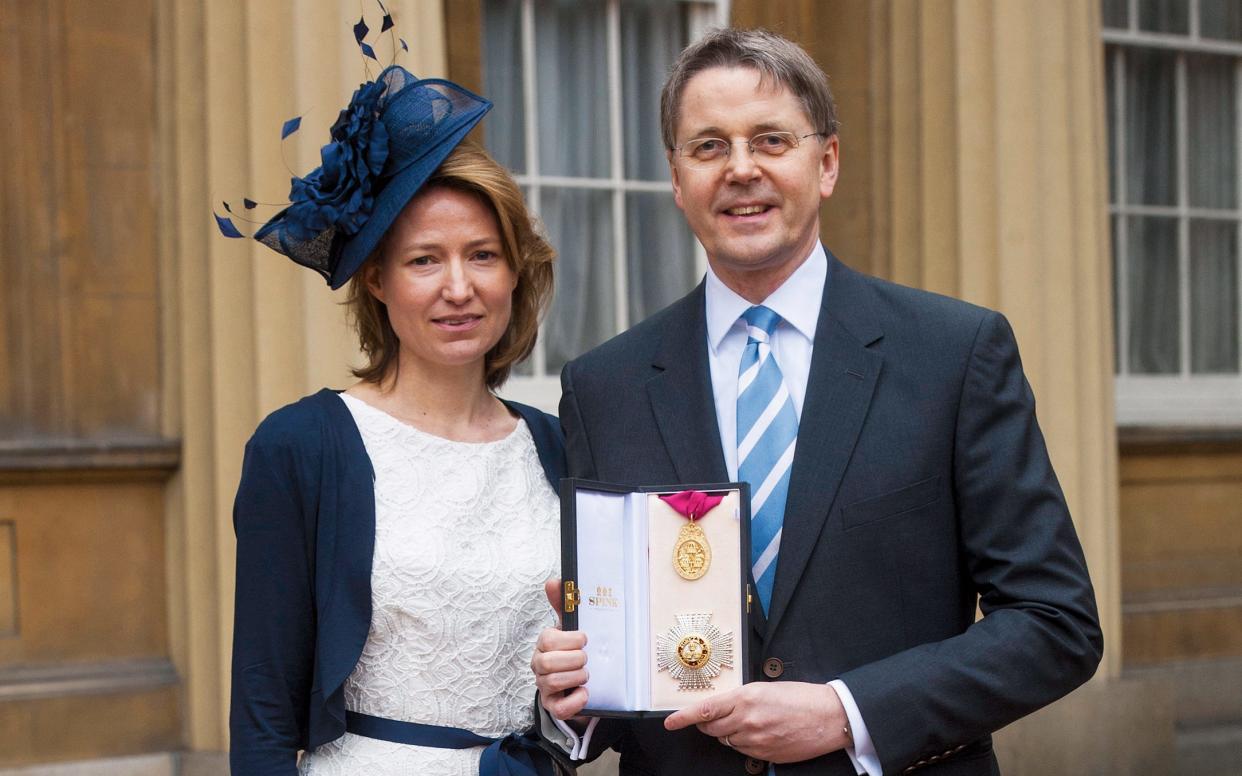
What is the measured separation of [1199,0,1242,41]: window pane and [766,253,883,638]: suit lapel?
5040 millimetres

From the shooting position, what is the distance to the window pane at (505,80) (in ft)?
16.9

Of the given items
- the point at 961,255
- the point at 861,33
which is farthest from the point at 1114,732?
the point at 861,33

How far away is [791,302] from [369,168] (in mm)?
745

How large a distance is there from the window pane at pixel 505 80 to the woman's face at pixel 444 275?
2822 mm

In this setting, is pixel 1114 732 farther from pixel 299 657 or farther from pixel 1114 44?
pixel 299 657

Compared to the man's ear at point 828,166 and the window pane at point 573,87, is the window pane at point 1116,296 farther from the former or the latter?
the man's ear at point 828,166

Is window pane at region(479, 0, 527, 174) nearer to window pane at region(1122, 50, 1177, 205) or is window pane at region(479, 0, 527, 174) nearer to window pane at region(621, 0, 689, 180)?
window pane at region(621, 0, 689, 180)

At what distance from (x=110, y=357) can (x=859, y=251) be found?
287cm

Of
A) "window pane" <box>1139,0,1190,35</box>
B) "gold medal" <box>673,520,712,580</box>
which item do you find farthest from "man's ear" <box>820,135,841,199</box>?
"window pane" <box>1139,0,1190,35</box>

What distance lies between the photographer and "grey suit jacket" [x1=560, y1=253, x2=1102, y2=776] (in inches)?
77.6

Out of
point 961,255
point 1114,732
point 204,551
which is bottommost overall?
point 1114,732

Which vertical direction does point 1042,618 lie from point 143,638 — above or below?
above

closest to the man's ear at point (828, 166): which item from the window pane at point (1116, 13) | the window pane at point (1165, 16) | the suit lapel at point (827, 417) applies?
the suit lapel at point (827, 417)

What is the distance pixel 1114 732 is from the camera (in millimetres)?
5316
